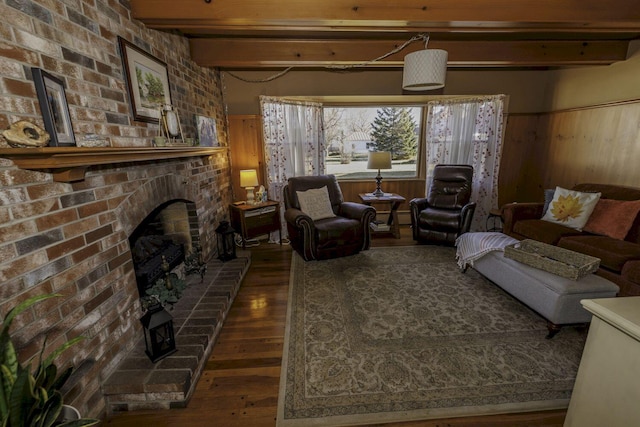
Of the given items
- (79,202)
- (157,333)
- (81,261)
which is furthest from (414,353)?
(79,202)

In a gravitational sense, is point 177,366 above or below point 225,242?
below

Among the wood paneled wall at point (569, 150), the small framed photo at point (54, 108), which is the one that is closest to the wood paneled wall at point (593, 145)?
the wood paneled wall at point (569, 150)

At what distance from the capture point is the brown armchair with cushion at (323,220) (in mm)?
3172

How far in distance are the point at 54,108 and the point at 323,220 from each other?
2.61m

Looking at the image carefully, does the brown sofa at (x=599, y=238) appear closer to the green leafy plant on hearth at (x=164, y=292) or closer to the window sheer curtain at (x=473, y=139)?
the window sheer curtain at (x=473, y=139)

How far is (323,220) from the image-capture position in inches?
135

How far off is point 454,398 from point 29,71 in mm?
2554

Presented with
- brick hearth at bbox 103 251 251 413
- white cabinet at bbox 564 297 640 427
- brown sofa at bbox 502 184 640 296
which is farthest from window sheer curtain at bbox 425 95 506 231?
brick hearth at bbox 103 251 251 413

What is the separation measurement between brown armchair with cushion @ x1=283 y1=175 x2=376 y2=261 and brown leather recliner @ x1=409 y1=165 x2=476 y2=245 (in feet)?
2.60

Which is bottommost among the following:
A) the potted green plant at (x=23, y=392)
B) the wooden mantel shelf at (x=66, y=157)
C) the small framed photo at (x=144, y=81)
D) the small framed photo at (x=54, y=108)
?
the potted green plant at (x=23, y=392)

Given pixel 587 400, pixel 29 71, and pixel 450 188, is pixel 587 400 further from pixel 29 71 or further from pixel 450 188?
pixel 450 188

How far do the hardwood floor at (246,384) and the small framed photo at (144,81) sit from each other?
5.58 ft

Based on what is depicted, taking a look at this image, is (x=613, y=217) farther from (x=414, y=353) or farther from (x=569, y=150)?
(x=414, y=353)

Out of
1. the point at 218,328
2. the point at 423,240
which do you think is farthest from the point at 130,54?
the point at 423,240
